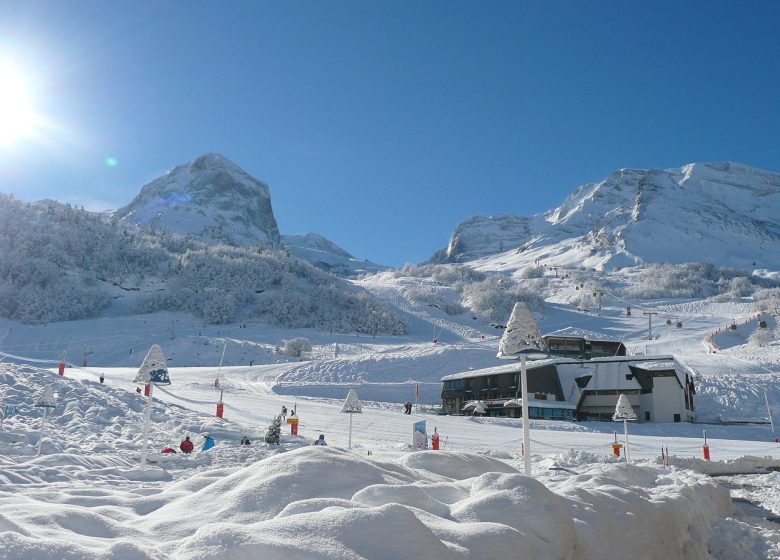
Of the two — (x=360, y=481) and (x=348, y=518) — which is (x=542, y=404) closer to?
(x=360, y=481)

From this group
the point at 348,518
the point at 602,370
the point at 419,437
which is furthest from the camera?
the point at 602,370

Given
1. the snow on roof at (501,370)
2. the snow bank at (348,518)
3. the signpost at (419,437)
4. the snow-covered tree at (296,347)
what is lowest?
the signpost at (419,437)

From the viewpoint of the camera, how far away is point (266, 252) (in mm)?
133750

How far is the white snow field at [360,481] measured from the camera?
4727mm

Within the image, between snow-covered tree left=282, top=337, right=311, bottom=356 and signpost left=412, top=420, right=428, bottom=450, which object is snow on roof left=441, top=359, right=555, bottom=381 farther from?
signpost left=412, top=420, right=428, bottom=450

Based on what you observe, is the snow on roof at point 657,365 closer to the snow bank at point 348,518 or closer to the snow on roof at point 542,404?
the snow on roof at point 542,404

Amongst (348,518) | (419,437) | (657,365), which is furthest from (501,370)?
(348,518)

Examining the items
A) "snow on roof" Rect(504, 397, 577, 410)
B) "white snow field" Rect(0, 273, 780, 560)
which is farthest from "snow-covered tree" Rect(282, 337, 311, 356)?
"snow on roof" Rect(504, 397, 577, 410)

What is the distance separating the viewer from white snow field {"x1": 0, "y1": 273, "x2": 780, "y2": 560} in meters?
4.73

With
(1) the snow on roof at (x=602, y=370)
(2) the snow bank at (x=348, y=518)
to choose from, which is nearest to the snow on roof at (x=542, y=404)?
(1) the snow on roof at (x=602, y=370)

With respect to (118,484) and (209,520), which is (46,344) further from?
(209,520)

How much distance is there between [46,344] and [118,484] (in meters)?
66.6

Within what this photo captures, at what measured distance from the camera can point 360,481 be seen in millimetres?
7219

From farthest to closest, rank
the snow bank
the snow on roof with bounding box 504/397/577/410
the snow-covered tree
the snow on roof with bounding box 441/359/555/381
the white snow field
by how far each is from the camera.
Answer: the snow-covered tree < the snow on roof with bounding box 441/359/555/381 < the snow on roof with bounding box 504/397/577/410 < the white snow field < the snow bank
